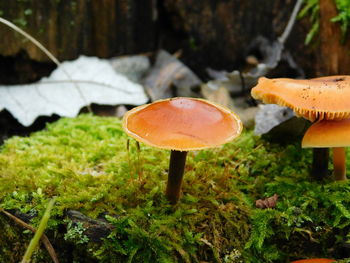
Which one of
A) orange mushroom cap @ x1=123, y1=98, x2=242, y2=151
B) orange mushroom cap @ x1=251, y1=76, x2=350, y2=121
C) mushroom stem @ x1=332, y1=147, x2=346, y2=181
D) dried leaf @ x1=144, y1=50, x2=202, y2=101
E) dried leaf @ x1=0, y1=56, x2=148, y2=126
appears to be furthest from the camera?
dried leaf @ x1=144, y1=50, x2=202, y2=101

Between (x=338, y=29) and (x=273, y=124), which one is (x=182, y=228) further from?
(x=338, y=29)

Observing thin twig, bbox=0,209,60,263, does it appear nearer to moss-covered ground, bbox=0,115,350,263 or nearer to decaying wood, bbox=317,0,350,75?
moss-covered ground, bbox=0,115,350,263

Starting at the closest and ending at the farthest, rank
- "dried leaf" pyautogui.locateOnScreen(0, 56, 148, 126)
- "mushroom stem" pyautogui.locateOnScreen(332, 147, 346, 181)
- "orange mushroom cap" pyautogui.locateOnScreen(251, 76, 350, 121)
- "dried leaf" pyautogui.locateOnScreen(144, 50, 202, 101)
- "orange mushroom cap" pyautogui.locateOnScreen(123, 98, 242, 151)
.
A: "orange mushroom cap" pyautogui.locateOnScreen(123, 98, 242, 151), "orange mushroom cap" pyautogui.locateOnScreen(251, 76, 350, 121), "mushroom stem" pyautogui.locateOnScreen(332, 147, 346, 181), "dried leaf" pyautogui.locateOnScreen(0, 56, 148, 126), "dried leaf" pyautogui.locateOnScreen(144, 50, 202, 101)

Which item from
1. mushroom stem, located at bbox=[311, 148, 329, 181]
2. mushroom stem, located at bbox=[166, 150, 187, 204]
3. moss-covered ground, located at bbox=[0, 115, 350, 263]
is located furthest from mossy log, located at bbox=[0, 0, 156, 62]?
mushroom stem, located at bbox=[311, 148, 329, 181]

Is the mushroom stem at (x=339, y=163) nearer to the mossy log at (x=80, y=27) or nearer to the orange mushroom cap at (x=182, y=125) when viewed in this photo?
the orange mushroom cap at (x=182, y=125)

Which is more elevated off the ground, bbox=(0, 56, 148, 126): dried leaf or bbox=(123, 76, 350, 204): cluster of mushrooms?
bbox=(123, 76, 350, 204): cluster of mushrooms

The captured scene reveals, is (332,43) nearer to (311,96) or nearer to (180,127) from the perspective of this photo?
(311,96)

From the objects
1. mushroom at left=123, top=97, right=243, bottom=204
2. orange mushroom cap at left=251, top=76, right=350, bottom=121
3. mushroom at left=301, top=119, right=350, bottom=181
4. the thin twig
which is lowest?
the thin twig
